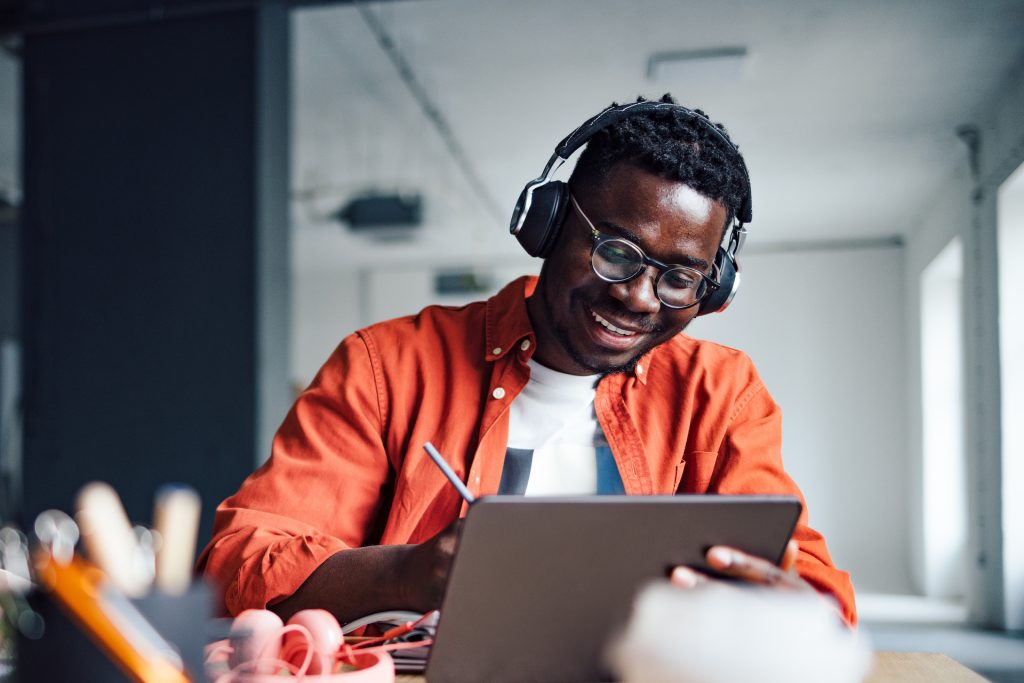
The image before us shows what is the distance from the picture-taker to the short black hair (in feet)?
4.14

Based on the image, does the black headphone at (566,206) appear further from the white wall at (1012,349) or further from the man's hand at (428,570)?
the white wall at (1012,349)

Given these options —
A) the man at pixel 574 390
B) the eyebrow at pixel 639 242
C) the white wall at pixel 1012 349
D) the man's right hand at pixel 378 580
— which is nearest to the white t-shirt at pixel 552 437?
the man at pixel 574 390

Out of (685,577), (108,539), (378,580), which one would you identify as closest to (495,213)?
(378,580)

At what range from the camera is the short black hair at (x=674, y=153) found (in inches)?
49.7

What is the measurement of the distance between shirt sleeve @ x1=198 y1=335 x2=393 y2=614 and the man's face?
32 centimetres

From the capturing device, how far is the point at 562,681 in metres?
0.78

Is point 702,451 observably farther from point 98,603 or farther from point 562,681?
point 98,603

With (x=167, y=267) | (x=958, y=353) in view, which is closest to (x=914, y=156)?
(x=958, y=353)

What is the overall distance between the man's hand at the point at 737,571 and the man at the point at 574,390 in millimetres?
540

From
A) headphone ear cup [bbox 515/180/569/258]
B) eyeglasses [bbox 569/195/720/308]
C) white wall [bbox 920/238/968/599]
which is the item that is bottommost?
white wall [bbox 920/238/968/599]

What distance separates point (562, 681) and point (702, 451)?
0.62 metres

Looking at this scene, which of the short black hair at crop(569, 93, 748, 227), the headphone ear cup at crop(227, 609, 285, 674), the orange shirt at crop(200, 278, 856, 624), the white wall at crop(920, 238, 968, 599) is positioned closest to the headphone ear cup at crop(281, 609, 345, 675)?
the headphone ear cup at crop(227, 609, 285, 674)

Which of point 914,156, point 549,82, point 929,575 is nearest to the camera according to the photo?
point 549,82

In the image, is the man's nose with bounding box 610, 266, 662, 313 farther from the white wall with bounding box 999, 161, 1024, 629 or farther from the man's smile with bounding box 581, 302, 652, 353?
the white wall with bounding box 999, 161, 1024, 629
